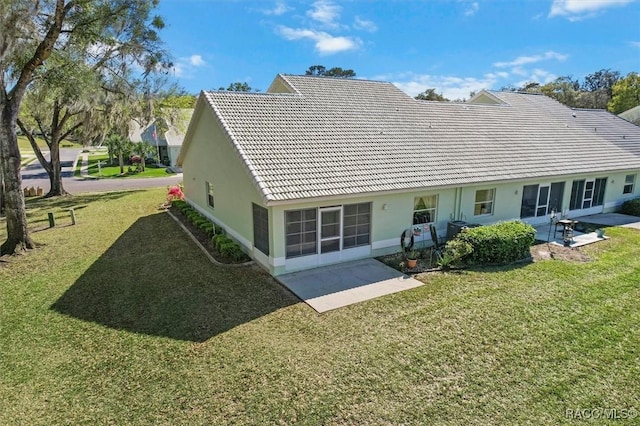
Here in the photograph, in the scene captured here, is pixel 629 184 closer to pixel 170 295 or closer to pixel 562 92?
pixel 170 295

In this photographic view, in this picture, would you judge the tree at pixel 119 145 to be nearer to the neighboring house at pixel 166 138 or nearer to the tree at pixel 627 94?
the neighboring house at pixel 166 138

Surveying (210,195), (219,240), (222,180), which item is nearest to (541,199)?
(222,180)

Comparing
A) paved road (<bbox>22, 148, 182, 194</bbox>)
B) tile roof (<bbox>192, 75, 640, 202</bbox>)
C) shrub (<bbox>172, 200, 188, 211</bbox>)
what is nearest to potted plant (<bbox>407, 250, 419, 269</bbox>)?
tile roof (<bbox>192, 75, 640, 202</bbox>)

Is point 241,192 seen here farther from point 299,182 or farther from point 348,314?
point 348,314

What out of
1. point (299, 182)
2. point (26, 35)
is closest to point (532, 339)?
point (299, 182)

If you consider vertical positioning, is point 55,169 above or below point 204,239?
above

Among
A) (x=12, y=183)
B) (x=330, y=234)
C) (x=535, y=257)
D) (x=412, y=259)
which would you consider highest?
(x=12, y=183)
